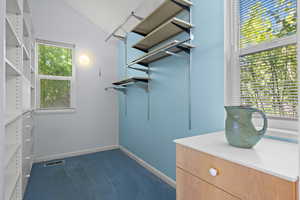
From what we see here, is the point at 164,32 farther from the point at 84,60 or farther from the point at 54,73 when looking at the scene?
the point at 54,73

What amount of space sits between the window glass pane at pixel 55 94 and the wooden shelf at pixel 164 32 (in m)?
1.71

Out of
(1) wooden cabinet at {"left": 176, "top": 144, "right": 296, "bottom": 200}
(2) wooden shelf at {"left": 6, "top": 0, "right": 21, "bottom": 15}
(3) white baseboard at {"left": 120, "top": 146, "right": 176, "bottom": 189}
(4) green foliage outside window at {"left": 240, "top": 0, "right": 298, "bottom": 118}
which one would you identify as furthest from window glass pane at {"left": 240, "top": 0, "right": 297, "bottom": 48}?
(2) wooden shelf at {"left": 6, "top": 0, "right": 21, "bottom": 15}

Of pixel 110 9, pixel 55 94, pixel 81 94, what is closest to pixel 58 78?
pixel 55 94

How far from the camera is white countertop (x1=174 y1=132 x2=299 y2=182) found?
0.63 m

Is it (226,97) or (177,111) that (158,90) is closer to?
(177,111)

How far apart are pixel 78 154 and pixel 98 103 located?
3.41 feet

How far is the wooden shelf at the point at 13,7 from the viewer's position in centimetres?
127

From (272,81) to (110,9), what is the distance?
8.24 feet

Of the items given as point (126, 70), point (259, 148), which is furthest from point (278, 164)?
point (126, 70)

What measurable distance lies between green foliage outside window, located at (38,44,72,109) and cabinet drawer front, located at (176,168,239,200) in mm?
2691

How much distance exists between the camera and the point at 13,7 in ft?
4.38

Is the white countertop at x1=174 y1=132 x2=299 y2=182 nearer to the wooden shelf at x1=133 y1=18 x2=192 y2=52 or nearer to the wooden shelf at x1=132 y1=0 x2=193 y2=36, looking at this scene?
the wooden shelf at x1=133 y1=18 x2=192 y2=52

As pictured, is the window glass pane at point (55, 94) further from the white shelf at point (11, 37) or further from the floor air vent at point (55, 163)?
the white shelf at point (11, 37)

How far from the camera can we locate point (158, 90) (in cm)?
215
